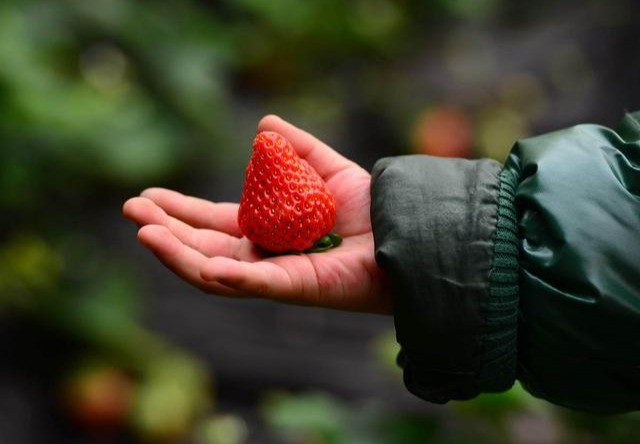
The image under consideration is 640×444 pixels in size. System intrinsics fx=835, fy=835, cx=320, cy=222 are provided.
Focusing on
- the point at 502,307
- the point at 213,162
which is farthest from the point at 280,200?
the point at 213,162

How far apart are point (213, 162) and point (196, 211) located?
1736mm

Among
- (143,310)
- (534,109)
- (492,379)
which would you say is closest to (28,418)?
(143,310)

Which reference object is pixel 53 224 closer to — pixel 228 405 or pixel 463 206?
pixel 228 405

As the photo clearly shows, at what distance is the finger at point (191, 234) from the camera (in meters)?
1.27

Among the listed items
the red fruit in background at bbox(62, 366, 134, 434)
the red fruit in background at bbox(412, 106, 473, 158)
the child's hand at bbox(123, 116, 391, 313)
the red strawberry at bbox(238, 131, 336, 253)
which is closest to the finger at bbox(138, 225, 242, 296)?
the child's hand at bbox(123, 116, 391, 313)

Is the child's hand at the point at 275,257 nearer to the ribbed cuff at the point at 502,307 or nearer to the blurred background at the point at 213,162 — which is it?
the ribbed cuff at the point at 502,307

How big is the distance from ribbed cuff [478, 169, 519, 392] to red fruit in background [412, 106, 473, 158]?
2.11 meters

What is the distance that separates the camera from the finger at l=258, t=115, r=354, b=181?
→ 4.66 ft

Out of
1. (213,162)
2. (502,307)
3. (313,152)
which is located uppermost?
(313,152)

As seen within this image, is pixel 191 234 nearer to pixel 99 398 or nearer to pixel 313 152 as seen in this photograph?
pixel 313 152

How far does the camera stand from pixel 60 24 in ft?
10.1

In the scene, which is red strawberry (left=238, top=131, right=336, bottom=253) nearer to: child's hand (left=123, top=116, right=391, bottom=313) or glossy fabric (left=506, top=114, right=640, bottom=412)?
child's hand (left=123, top=116, right=391, bottom=313)

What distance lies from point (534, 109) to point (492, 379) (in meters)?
2.48

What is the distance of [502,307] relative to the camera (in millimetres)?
1150
